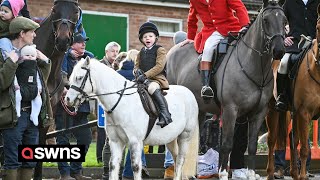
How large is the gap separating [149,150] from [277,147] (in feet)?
10.6

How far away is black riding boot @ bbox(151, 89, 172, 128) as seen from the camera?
1062 centimetres

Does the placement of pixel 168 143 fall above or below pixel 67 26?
below

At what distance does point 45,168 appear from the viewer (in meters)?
13.8

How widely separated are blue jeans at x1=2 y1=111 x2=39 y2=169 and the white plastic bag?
5035 mm

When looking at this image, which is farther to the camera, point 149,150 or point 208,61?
point 149,150

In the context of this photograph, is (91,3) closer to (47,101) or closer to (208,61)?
(208,61)

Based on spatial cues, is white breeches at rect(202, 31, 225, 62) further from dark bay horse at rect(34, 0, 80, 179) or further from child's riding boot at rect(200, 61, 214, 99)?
dark bay horse at rect(34, 0, 80, 179)

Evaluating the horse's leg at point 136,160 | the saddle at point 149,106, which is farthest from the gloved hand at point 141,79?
the horse's leg at point 136,160

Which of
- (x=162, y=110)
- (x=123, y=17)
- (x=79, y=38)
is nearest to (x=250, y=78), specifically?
(x=162, y=110)

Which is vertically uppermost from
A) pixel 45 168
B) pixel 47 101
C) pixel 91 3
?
pixel 91 3

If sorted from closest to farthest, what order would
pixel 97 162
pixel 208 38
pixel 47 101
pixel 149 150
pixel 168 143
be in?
pixel 47 101 < pixel 168 143 < pixel 208 38 < pixel 97 162 < pixel 149 150

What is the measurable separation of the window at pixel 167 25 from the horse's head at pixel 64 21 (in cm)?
1753

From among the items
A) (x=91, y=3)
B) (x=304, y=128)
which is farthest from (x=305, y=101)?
(x=91, y=3)

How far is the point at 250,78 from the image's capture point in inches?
463
